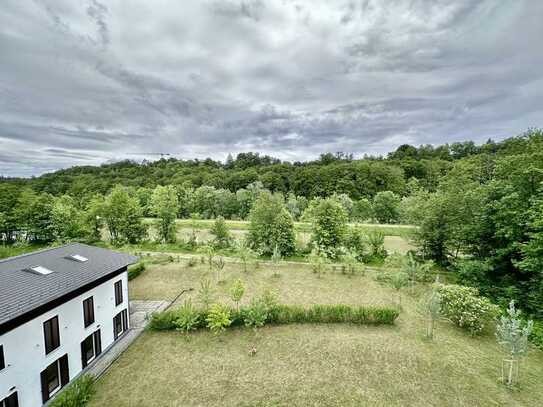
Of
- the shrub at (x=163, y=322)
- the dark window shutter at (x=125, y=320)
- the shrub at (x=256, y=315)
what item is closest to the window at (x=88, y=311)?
the dark window shutter at (x=125, y=320)

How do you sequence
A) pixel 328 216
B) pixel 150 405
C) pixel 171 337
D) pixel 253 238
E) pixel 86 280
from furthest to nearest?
pixel 253 238, pixel 328 216, pixel 171 337, pixel 86 280, pixel 150 405

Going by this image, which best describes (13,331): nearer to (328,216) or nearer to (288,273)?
(288,273)

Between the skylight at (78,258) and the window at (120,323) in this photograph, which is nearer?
the skylight at (78,258)

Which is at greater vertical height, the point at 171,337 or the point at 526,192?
the point at 526,192

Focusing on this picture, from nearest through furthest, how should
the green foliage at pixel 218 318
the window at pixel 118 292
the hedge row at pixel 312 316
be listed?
the green foliage at pixel 218 318 < the window at pixel 118 292 < the hedge row at pixel 312 316

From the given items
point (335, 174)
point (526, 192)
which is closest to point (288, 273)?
point (526, 192)

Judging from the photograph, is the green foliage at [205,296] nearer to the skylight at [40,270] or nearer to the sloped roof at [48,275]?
the sloped roof at [48,275]
